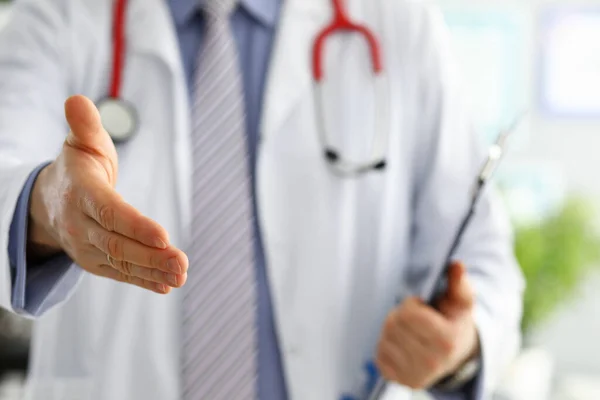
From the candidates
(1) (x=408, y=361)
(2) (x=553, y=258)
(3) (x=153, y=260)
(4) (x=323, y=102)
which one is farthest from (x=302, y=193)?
(2) (x=553, y=258)

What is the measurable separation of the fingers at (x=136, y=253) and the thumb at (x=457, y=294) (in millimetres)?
317

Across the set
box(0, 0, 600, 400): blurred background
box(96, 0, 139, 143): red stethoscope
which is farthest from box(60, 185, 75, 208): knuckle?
box(0, 0, 600, 400): blurred background

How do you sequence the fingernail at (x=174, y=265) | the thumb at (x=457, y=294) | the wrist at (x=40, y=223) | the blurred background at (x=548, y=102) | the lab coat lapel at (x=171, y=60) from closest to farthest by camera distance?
the fingernail at (x=174, y=265)
the wrist at (x=40, y=223)
the thumb at (x=457, y=294)
the lab coat lapel at (x=171, y=60)
the blurred background at (x=548, y=102)

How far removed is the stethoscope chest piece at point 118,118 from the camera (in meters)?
0.66

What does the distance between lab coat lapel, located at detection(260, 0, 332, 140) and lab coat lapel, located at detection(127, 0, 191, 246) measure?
0.08 m

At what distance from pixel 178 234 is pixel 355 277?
19cm

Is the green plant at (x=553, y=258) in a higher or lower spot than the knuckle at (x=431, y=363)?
lower

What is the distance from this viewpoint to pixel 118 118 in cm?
67

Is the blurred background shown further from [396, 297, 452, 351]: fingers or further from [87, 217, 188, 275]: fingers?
[87, 217, 188, 275]: fingers

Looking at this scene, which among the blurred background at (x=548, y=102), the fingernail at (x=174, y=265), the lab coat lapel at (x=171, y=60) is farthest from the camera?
the blurred background at (x=548, y=102)

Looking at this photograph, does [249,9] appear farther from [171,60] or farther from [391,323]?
[391,323]

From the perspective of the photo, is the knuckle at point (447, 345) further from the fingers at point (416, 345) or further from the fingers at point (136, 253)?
the fingers at point (136, 253)

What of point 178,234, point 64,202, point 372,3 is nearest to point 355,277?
point 178,234

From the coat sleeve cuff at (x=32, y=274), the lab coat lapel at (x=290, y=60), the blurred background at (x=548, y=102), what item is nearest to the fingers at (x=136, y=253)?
the coat sleeve cuff at (x=32, y=274)
